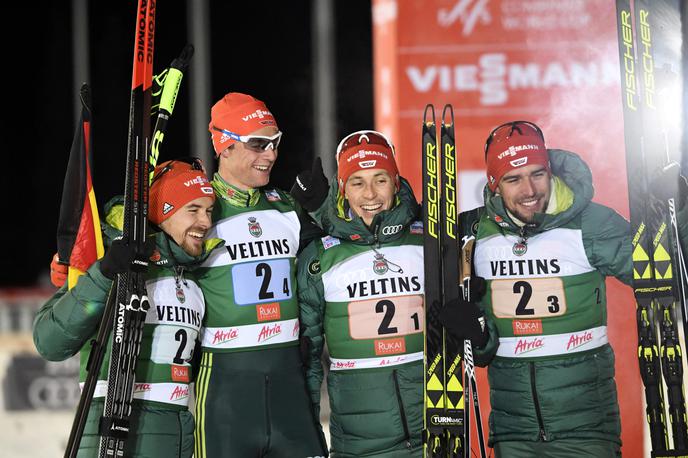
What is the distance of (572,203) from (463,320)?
0.73 meters

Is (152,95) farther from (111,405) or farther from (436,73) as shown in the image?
(436,73)

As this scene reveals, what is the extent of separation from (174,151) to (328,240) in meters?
23.9

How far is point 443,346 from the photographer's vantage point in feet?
14.9

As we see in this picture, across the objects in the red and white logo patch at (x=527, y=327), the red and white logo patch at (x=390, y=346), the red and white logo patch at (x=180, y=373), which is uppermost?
the red and white logo patch at (x=527, y=327)

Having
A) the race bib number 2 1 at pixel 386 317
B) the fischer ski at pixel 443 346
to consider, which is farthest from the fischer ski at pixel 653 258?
the race bib number 2 1 at pixel 386 317

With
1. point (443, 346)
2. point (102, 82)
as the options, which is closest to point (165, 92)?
point (443, 346)

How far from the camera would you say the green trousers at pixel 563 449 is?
453 cm

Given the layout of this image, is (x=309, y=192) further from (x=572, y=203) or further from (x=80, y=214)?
(x=572, y=203)

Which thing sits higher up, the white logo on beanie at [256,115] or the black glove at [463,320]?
the white logo on beanie at [256,115]

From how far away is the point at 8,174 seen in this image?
95.2 ft

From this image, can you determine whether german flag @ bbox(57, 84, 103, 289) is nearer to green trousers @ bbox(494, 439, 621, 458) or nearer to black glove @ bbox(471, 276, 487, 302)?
black glove @ bbox(471, 276, 487, 302)

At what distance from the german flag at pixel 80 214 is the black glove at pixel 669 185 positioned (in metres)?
2.42

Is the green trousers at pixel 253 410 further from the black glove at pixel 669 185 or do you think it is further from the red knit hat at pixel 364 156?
the black glove at pixel 669 185

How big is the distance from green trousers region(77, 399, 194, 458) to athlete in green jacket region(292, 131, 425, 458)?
0.74m
